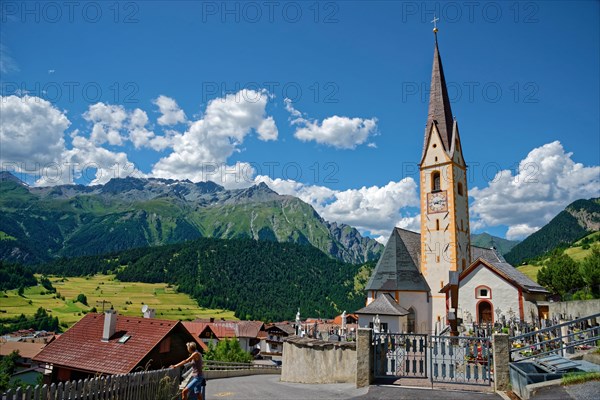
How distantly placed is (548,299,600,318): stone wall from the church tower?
9337 mm

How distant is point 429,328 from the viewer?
1604 inches

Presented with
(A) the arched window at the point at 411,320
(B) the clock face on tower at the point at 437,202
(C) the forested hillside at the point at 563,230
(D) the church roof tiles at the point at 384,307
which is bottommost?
(A) the arched window at the point at 411,320

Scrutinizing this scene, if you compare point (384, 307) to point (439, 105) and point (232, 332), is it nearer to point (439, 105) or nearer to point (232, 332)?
point (439, 105)

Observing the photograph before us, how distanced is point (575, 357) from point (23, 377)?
7902cm

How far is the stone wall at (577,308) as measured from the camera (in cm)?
2626

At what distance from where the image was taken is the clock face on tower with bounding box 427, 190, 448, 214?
142ft

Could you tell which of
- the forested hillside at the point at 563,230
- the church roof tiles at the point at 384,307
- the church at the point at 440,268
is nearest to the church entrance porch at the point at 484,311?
the church at the point at 440,268

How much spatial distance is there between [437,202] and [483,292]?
1035cm

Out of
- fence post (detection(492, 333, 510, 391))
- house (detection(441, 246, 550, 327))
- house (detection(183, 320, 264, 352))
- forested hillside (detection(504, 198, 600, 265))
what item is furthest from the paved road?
forested hillside (detection(504, 198, 600, 265))

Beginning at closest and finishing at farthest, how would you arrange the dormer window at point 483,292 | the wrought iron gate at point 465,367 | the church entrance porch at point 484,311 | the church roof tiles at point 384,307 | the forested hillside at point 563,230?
the wrought iron gate at point 465,367 < the church entrance porch at point 484,311 < the dormer window at point 483,292 < the church roof tiles at point 384,307 < the forested hillside at point 563,230

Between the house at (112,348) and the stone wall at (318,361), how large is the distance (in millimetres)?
11007

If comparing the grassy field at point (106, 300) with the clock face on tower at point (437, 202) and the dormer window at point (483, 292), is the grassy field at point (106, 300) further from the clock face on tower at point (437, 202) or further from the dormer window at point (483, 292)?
the dormer window at point (483, 292)

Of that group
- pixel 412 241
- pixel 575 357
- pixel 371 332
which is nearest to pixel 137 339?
pixel 371 332

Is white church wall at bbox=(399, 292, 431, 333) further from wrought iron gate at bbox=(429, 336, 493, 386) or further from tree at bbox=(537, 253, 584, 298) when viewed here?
wrought iron gate at bbox=(429, 336, 493, 386)
